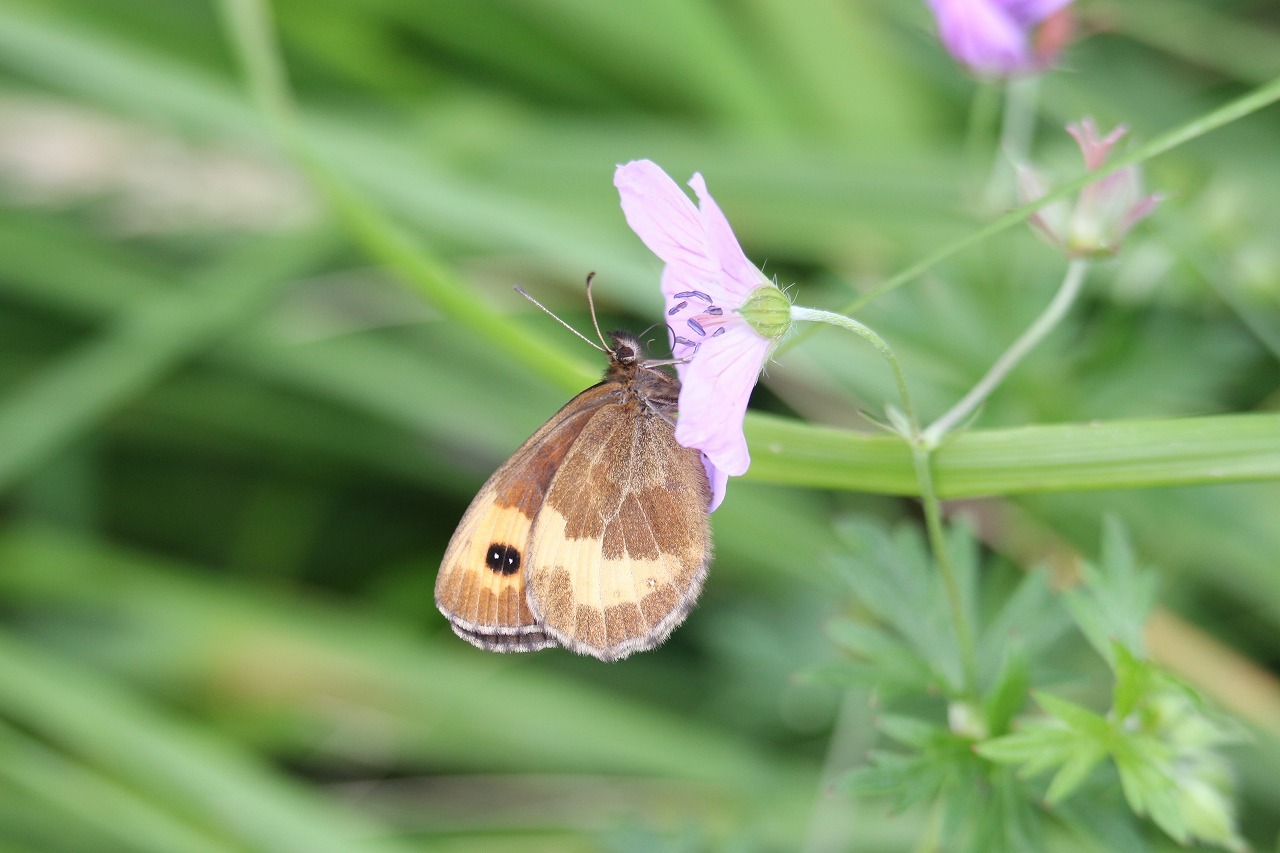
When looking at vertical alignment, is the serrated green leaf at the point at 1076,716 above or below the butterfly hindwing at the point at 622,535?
below

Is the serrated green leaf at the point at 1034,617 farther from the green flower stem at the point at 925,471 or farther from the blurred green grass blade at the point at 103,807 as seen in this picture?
the blurred green grass blade at the point at 103,807

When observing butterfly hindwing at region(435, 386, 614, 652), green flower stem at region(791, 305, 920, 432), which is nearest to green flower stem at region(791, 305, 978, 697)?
green flower stem at region(791, 305, 920, 432)

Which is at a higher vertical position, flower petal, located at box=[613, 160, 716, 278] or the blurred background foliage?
the blurred background foliage

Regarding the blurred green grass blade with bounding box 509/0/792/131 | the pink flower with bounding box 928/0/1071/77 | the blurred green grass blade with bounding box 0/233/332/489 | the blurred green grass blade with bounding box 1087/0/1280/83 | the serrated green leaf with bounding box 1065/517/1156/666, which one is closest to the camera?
the serrated green leaf with bounding box 1065/517/1156/666

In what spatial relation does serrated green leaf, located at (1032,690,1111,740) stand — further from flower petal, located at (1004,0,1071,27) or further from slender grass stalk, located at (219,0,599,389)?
flower petal, located at (1004,0,1071,27)

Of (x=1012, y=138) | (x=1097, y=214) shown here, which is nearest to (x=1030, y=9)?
(x=1097, y=214)

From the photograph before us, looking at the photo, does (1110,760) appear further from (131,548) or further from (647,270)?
(131,548)

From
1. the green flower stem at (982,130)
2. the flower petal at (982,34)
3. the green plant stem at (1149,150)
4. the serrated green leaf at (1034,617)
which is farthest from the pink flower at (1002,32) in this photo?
the serrated green leaf at (1034,617)
